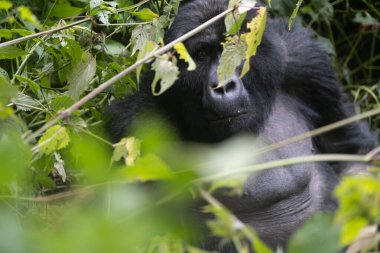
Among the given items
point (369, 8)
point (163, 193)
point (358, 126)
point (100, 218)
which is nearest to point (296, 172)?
point (358, 126)

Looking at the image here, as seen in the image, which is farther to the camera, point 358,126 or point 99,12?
point 358,126

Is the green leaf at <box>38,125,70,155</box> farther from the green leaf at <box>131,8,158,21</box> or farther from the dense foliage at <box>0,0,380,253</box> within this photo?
the green leaf at <box>131,8,158,21</box>

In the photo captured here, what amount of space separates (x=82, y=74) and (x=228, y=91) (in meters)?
0.54

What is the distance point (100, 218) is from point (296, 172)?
2346 mm

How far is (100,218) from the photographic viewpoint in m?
0.78

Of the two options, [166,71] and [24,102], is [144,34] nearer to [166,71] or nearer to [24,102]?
[24,102]

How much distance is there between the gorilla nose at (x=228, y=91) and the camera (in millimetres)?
2525

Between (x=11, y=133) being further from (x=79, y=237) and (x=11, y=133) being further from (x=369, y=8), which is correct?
(x=369, y=8)

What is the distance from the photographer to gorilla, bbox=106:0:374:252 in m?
2.70

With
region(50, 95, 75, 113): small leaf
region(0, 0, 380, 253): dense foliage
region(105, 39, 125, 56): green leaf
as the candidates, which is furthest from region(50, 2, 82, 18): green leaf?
region(50, 95, 75, 113): small leaf

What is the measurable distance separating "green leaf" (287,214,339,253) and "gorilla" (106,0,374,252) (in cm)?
157

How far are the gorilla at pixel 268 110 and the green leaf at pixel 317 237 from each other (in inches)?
61.9

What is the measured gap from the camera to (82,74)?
7.80 ft

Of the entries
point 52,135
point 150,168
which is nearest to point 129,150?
point 52,135
